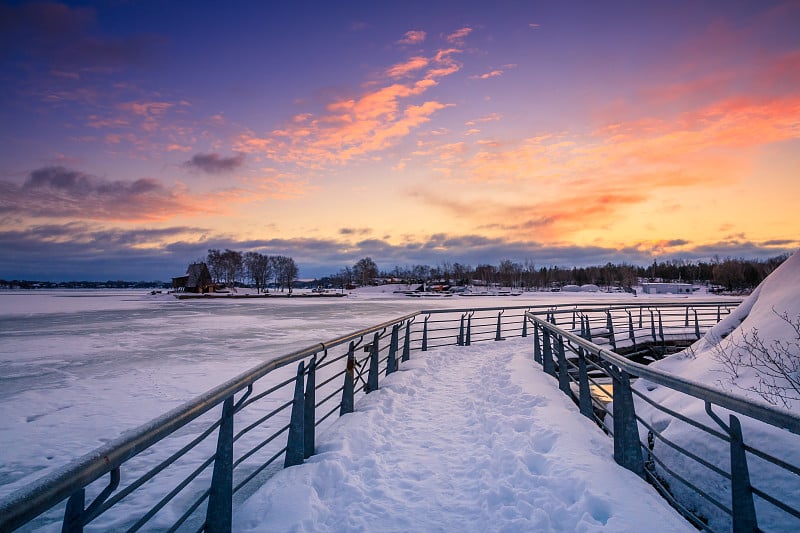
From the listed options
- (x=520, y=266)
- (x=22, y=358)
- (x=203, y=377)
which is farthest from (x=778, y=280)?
(x=520, y=266)

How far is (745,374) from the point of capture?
22.0ft

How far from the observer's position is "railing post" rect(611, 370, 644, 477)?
3568 millimetres

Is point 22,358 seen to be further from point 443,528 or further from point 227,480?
point 443,528

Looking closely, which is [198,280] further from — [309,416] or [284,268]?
[309,416]

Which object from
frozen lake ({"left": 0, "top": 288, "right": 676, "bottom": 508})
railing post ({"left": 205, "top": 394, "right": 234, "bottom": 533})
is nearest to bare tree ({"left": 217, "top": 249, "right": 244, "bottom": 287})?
frozen lake ({"left": 0, "top": 288, "right": 676, "bottom": 508})

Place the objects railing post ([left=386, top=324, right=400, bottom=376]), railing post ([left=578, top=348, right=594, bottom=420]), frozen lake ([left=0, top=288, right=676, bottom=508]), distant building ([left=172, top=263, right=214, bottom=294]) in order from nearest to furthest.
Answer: railing post ([left=578, top=348, right=594, bottom=420]) < frozen lake ([left=0, top=288, right=676, bottom=508]) < railing post ([left=386, top=324, right=400, bottom=376]) < distant building ([left=172, top=263, right=214, bottom=294])

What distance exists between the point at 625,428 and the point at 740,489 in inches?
52.8

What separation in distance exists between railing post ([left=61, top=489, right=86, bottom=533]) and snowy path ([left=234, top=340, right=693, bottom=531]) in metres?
1.60

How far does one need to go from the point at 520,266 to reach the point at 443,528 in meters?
173

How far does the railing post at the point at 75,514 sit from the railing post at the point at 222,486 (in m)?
1.16

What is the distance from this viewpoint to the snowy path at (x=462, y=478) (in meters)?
2.93

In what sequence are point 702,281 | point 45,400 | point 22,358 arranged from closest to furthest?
point 45,400, point 22,358, point 702,281

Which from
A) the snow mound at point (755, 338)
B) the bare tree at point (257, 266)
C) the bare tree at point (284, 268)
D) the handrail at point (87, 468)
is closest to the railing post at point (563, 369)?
the snow mound at point (755, 338)

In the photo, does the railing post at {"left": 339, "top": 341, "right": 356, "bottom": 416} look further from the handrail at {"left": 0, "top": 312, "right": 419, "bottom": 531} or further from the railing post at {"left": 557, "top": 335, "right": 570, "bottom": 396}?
the railing post at {"left": 557, "top": 335, "right": 570, "bottom": 396}
